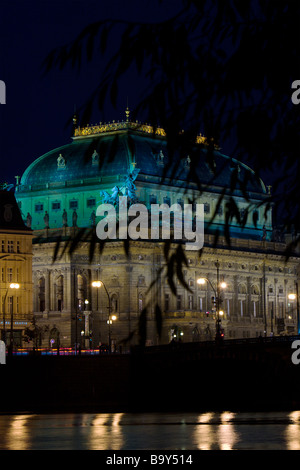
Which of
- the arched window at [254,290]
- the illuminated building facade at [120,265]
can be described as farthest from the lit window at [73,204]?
the arched window at [254,290]

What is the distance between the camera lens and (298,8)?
20984 mm

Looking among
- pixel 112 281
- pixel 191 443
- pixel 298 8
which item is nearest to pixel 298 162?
pixel 298 8

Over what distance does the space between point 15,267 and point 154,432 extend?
9454 cm

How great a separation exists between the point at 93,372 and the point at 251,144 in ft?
300

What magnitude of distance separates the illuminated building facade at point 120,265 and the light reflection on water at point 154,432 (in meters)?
75.3

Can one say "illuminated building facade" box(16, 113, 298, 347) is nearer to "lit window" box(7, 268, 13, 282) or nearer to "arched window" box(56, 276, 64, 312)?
"arched window" box(56, 276, 64, 312)

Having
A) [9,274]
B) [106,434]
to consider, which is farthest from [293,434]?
[9,274]

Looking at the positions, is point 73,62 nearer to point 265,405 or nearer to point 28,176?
point 265,405

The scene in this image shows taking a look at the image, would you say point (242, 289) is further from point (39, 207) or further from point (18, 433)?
point (18, 433)

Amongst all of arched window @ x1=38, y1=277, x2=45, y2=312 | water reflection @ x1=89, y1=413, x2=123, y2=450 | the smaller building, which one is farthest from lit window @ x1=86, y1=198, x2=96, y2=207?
water reflection @ x1=89, y1=413, x2=123, y2=450

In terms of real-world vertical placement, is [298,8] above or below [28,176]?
below

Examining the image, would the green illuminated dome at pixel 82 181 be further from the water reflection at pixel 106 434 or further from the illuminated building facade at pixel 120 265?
the water reflection at pixel 106 434

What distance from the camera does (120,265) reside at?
6708 inches

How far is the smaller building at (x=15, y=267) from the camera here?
15088 cm
